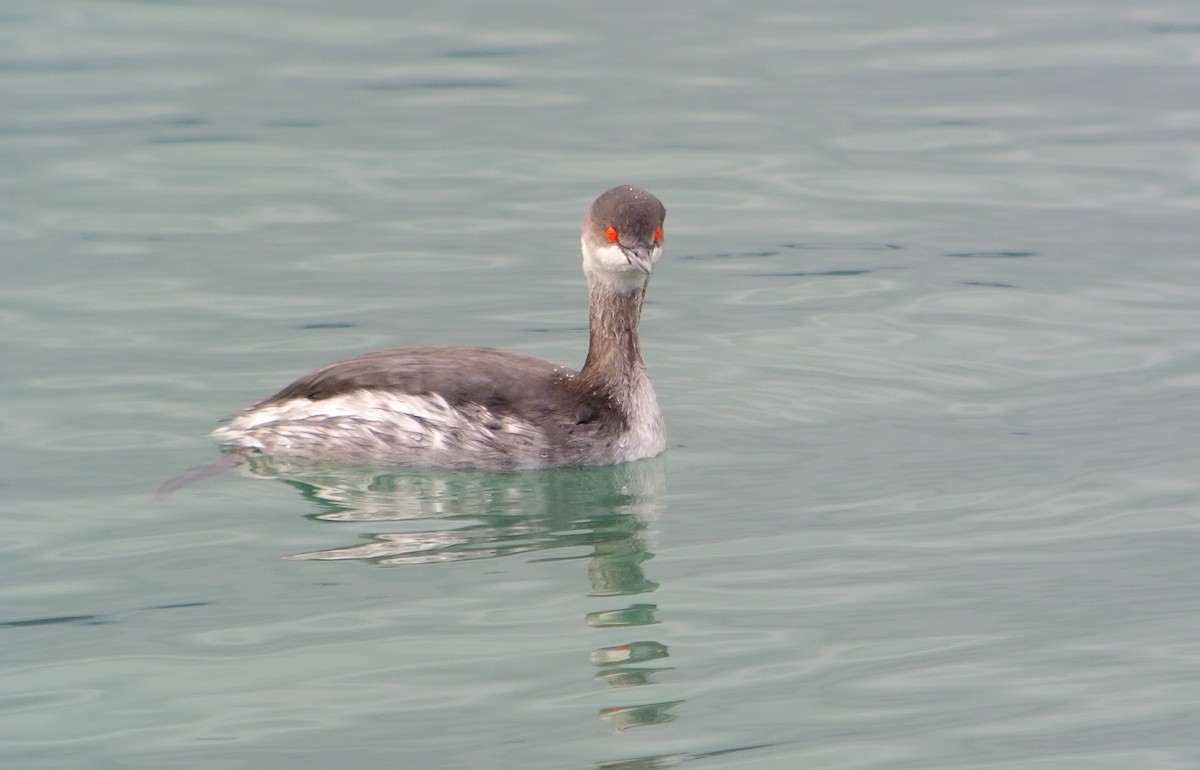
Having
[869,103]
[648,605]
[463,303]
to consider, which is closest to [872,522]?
[648,605]

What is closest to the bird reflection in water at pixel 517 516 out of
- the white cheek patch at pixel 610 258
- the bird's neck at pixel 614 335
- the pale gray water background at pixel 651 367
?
the pale gray water background at pixel 651 367

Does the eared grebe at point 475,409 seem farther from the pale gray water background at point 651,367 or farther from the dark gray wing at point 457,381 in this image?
the pale gray water background at point 651,367

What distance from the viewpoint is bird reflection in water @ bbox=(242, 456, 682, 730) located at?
901 centimetres

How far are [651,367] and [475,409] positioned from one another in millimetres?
2238

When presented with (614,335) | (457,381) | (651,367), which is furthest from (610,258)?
(651,367)

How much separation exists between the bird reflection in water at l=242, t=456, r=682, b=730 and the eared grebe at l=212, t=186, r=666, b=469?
0.10m

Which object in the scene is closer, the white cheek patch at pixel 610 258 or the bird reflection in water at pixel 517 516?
the bird reflection in water at pixel 517 516

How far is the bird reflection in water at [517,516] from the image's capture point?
29.6ft

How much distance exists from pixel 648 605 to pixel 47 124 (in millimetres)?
11066

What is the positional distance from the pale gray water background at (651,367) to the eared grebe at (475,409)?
0.65ft

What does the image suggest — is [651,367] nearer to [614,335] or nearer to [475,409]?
[614,335]

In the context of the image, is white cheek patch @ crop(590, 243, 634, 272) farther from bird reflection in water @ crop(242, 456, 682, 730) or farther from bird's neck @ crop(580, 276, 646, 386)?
bird reflection in water @ crop(242, 456, 682, 730)

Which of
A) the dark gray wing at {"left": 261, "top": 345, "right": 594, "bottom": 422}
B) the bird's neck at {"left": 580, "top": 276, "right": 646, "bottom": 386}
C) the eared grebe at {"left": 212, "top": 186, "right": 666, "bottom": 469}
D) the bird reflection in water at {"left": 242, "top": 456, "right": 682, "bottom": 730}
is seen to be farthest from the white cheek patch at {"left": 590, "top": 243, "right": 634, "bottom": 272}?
the bird reflection in water at {"left": 242, "top": 456, "right": 682, "bottom": 730}

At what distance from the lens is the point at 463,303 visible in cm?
1428
